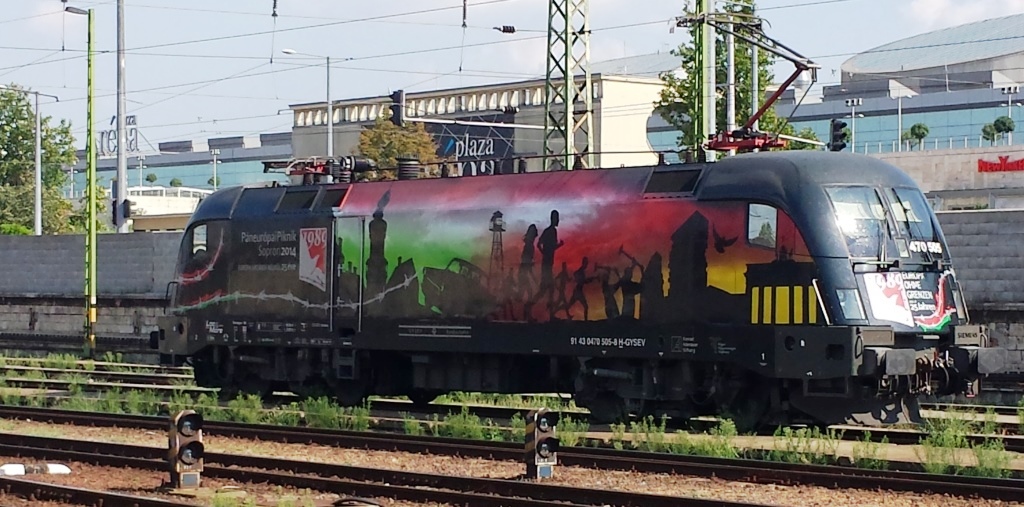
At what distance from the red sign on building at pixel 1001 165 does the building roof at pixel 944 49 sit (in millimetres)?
52700

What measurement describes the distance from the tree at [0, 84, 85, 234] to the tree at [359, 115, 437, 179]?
19436mm

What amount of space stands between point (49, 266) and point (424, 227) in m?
22.8

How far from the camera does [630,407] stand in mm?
18406

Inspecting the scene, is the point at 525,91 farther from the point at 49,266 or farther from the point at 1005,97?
the point at 1005,97

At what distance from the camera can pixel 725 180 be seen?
56.7ft

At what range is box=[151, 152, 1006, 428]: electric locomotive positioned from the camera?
16.5 meters

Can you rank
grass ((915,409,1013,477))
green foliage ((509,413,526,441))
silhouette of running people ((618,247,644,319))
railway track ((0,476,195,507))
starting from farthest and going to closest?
1. silhouette of running people ((618,247,644,319))
2. green foliage ((509,413,526,441))
3. grass ((915,409,1013,477))
4. railway track ((0,476,195,507))

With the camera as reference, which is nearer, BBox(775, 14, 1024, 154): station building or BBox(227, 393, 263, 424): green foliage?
BBox(227, 393, 263, 424): green foliage

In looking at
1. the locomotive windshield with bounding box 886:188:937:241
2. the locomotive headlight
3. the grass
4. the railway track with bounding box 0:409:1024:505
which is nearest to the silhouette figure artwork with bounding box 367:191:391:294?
the railway track with bounding box 0:409:1024:505

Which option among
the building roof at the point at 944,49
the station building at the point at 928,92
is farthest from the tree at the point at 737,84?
the building roof at the point at 944,49

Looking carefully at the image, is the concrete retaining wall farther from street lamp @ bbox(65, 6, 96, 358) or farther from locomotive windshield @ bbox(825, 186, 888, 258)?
locomotive windshield @ bbox(825, 186, 888, 258)

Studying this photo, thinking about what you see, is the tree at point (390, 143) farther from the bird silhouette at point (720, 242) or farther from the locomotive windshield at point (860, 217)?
the locomotive windshield at point (860, 217)

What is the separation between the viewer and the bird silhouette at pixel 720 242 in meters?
17.1

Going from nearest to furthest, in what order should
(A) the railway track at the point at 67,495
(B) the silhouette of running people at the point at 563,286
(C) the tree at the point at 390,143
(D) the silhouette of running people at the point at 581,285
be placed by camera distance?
(A) the railway track at the point at 67,495 → (D) the silhouette of running people at the point at 581,285 → (B) the silhouette of running people at the point at 563,286 → (C) the tree at the point at 390,143
